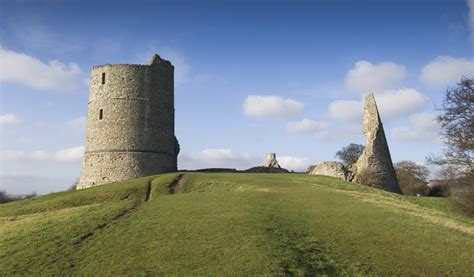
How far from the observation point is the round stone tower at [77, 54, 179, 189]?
43500mm

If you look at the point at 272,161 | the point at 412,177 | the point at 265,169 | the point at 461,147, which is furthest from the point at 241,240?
the point at 412,177

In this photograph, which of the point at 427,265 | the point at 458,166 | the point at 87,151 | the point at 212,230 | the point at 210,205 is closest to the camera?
the point at 427,265

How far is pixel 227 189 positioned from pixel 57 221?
13.3m

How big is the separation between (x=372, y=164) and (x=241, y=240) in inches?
1229

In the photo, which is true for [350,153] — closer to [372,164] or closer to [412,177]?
[412,177]

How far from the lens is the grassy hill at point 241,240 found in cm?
1480

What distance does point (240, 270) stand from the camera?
14.2m

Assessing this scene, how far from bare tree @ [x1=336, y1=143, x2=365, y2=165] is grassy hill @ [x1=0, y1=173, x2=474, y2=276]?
2581 inches

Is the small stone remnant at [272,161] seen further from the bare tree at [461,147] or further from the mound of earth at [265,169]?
the bare tree at [461,147]

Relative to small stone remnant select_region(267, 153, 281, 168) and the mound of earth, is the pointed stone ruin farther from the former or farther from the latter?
small stone remnant select_region(267, 153, 281, 168)

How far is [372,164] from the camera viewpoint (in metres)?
45.2

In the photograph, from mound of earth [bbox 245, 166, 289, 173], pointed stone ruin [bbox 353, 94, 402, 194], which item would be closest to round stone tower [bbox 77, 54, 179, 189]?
mound of earth [bbox 245, 166, 289, 173]

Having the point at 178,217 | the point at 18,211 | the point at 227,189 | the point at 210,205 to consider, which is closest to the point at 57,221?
the point at 178,217

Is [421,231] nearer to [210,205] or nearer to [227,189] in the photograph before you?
[210,205]
